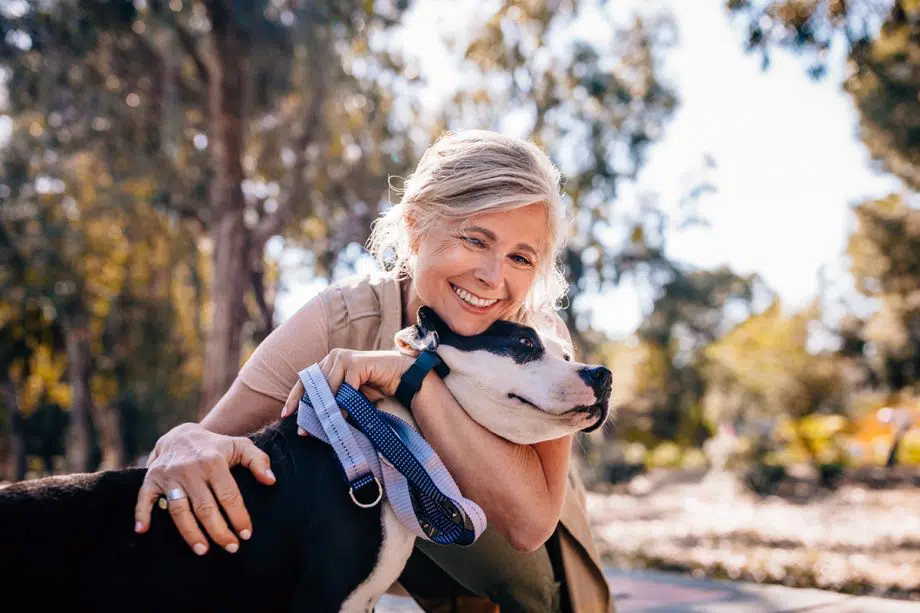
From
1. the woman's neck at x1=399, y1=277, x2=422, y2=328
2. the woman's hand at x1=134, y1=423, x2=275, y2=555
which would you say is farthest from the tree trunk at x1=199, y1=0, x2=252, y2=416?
the woman's hand at x1=134, y1=423, x2=275, y2=555

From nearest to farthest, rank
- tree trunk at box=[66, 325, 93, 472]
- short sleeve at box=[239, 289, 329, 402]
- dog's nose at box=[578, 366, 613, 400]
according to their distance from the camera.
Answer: dog's nose at box=[578, 366, 613, 400]
short sleeve at box=[239, 289, 329, 402]
tree trunk at box=[66, 325, 93, 472]

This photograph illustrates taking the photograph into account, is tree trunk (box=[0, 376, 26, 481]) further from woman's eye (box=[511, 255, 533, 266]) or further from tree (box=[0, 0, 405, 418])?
woman's eye (box=[511, 255, 533, 266])

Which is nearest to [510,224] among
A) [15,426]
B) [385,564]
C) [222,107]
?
[385,564]

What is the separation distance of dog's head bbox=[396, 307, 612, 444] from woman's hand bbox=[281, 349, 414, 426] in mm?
120

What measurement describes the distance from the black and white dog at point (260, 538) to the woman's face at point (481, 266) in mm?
321

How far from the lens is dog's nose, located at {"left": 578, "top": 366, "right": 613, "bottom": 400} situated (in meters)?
1.92

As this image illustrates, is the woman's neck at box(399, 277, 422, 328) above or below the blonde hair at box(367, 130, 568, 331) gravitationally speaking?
below

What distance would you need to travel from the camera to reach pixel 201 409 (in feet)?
35.7

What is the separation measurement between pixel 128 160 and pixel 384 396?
13591 millimetres

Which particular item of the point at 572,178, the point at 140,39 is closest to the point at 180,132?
the point at 140,39

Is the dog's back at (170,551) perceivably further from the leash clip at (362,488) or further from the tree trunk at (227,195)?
the tree trunk at (227,195)

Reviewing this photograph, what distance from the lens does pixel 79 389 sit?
17.5 meters

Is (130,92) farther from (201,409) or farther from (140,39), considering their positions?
(201,409)

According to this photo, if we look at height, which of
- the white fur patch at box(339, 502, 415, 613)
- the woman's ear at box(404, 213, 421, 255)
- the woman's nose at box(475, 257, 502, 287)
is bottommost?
the white fur patch at box(339, 502, 415, 613)
